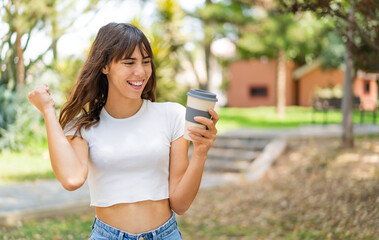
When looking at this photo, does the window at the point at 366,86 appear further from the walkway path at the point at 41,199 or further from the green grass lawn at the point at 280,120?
the walkway path at the point at 41,199

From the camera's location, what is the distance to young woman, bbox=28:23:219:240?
1.94 m

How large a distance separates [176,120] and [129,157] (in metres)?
0.28

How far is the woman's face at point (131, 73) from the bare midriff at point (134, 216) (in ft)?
1.54

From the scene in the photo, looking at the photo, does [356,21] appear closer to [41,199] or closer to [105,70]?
[105,70]

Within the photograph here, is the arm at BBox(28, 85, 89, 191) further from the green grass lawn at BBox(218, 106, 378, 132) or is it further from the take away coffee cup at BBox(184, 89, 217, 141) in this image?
the green grass lawn at BBox(218, 106, 378, 132)

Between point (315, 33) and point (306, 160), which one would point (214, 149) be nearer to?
point (306, 160)

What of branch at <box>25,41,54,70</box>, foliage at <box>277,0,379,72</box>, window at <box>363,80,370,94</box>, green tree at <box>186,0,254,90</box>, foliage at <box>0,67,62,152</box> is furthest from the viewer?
window at <box>363,80,370,94</box>

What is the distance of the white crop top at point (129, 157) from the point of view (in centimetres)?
195

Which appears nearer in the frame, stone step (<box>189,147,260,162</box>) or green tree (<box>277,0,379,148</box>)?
green tree (<box>277,0,379,148</box>)

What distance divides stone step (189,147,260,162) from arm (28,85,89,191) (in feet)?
28.5

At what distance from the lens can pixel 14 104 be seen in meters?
11.7

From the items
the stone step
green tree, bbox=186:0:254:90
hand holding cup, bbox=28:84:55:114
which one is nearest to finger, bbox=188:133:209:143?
hand holding cup, bbox=28:84:55:114

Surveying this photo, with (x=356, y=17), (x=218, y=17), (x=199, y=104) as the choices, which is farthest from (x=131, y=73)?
(x=218, y=17)

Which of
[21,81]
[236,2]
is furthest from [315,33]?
[21,81]
